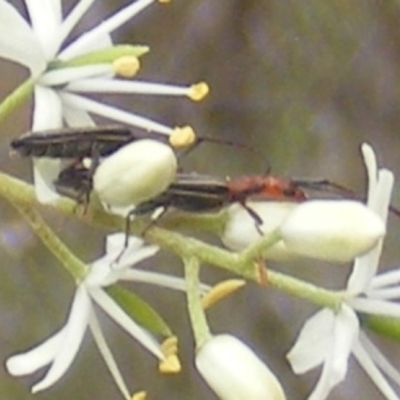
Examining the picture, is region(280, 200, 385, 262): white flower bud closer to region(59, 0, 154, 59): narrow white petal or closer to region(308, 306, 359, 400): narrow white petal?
region(308, 306, 359, 400): narrow white petal

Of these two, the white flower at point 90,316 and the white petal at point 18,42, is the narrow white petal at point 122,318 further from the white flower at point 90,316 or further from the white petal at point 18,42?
the white petal at point 18,42

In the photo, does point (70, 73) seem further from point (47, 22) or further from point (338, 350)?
point (338, 350)

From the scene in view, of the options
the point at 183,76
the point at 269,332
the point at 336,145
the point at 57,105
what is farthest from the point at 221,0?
the point at 57,105

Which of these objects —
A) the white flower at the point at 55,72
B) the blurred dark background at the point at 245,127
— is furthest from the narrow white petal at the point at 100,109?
the blurred dark background at the point at 245,127

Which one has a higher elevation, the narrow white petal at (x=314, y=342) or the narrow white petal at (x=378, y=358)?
the narrow white petal at (x=314, y=342)

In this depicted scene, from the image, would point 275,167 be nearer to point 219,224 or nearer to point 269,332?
point 269,332

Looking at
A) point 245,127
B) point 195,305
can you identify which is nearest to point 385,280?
point 195,305

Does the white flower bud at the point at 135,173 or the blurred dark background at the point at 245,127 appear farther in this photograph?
the blurred dark background at the point at 245,127
